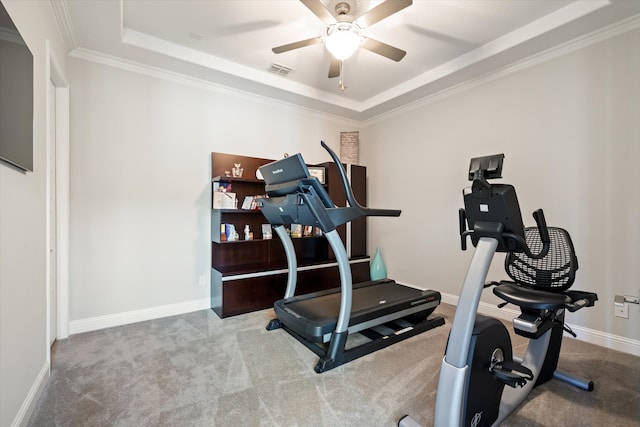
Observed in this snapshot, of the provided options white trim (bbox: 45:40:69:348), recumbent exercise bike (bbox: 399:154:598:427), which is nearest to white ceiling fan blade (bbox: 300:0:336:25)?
recumbent exercise bike (bbox: 399:154:598:427)

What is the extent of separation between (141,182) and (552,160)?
427cm

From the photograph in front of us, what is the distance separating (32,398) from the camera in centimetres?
165

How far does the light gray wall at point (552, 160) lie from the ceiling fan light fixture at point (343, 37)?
2002 millimetres

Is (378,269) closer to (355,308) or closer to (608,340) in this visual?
(355,308)

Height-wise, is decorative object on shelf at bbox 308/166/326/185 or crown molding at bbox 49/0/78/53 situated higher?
crown molding at bbox 49/0/78/53

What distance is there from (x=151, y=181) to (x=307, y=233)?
2017mm

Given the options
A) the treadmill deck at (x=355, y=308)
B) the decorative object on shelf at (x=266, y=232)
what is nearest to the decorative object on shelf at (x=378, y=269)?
the treadmill deck at (x=355, y=308)

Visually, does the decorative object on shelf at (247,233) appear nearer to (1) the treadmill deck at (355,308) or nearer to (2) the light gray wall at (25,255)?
(1) the treadmill deck at (355,308)

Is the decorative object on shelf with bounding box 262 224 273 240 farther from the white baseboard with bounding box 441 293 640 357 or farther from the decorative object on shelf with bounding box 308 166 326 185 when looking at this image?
the white baseboard with bounding box 441 293 640 357

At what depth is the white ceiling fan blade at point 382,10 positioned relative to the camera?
1.86 metres

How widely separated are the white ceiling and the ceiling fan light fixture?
129 mm

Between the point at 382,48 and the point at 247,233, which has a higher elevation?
the point at 382,48

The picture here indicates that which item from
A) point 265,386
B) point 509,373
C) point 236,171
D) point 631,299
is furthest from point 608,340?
point 236,171

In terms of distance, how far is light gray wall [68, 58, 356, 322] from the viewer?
279 centimetres
